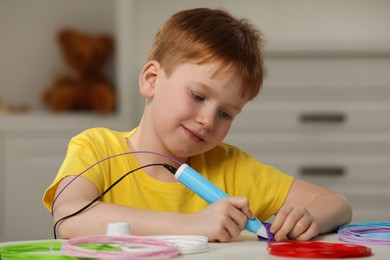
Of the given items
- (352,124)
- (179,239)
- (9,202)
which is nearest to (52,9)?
(9,202)

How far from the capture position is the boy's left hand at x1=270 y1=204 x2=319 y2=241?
0.97m

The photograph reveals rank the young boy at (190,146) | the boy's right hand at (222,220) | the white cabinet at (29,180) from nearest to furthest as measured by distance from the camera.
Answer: the boy's right hand at (222,220)
the young boy at (190,146)
the white cabinet at (29,180)

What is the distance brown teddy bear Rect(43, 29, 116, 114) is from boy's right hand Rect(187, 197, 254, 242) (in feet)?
6.39

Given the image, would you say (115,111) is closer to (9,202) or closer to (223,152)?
(9,202)

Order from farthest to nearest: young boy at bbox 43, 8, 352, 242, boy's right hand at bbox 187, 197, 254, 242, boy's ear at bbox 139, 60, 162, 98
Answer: boy's ear at bbox 139, 60, 162, 98 → young boy at bbox 43, 8, 352, 242 → boy's right hand at bbox 187, 197, 254, 242

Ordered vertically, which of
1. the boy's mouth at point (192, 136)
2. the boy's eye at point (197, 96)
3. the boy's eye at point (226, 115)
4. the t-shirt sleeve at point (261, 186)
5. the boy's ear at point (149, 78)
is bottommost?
the t-shirt sleeve at point (261, 186)

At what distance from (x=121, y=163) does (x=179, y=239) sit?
435mm

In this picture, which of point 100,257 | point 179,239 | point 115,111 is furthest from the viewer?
point 115,111

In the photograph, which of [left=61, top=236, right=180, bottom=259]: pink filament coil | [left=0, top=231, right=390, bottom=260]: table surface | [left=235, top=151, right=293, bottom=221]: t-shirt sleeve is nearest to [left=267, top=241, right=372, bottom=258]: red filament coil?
[left=0, top=231, right=390, bottom=260]: table surface

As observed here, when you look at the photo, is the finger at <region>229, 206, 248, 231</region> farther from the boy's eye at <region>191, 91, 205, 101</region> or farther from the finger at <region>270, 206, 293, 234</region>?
the boy's eye at <region>191, 91, 205, 101</region>

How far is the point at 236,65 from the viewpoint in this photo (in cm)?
119

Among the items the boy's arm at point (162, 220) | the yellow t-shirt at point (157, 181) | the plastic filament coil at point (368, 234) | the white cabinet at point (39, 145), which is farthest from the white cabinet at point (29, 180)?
the plastic filament coil at point (368, 234)

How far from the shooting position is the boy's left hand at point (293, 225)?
38.3 inches

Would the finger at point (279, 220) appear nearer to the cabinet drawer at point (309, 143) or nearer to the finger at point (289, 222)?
the finger at point (289, 222)
